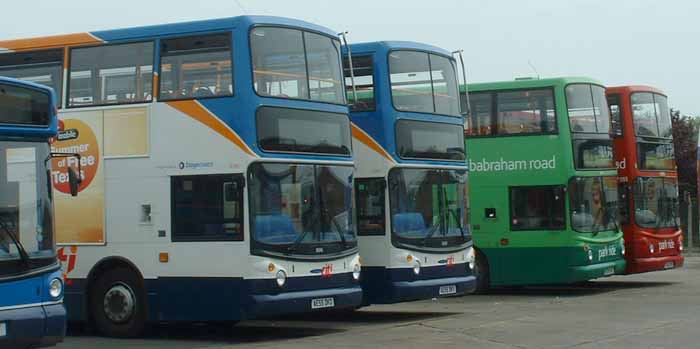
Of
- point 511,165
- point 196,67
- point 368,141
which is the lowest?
point 511,165

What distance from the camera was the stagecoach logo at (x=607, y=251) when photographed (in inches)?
925

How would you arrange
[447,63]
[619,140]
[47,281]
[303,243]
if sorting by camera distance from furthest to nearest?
[619,140] → [447,63] → [303,243] → [47,281]

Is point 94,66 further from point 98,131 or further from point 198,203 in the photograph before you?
point 198,203

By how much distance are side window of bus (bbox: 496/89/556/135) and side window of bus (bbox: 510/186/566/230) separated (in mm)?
1159

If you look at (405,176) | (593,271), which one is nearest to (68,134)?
(405,176)

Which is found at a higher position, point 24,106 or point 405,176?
point 24,106

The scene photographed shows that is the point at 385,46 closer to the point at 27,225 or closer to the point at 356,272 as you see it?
the point at 356,272

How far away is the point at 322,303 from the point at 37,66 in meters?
5.48

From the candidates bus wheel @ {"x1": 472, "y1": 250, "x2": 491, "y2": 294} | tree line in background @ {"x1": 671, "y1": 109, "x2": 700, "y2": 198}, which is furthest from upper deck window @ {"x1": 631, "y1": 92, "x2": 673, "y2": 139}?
tree line in background @ {"x1": 671, "y1": 109, "x2": 700, "y2": 198}

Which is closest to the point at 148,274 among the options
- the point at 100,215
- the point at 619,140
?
the point at 100,215

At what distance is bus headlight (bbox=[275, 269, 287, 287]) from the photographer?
51.3 ft

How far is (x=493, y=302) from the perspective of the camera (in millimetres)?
22219

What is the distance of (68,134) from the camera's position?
17.2m

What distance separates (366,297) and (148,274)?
375 cm
